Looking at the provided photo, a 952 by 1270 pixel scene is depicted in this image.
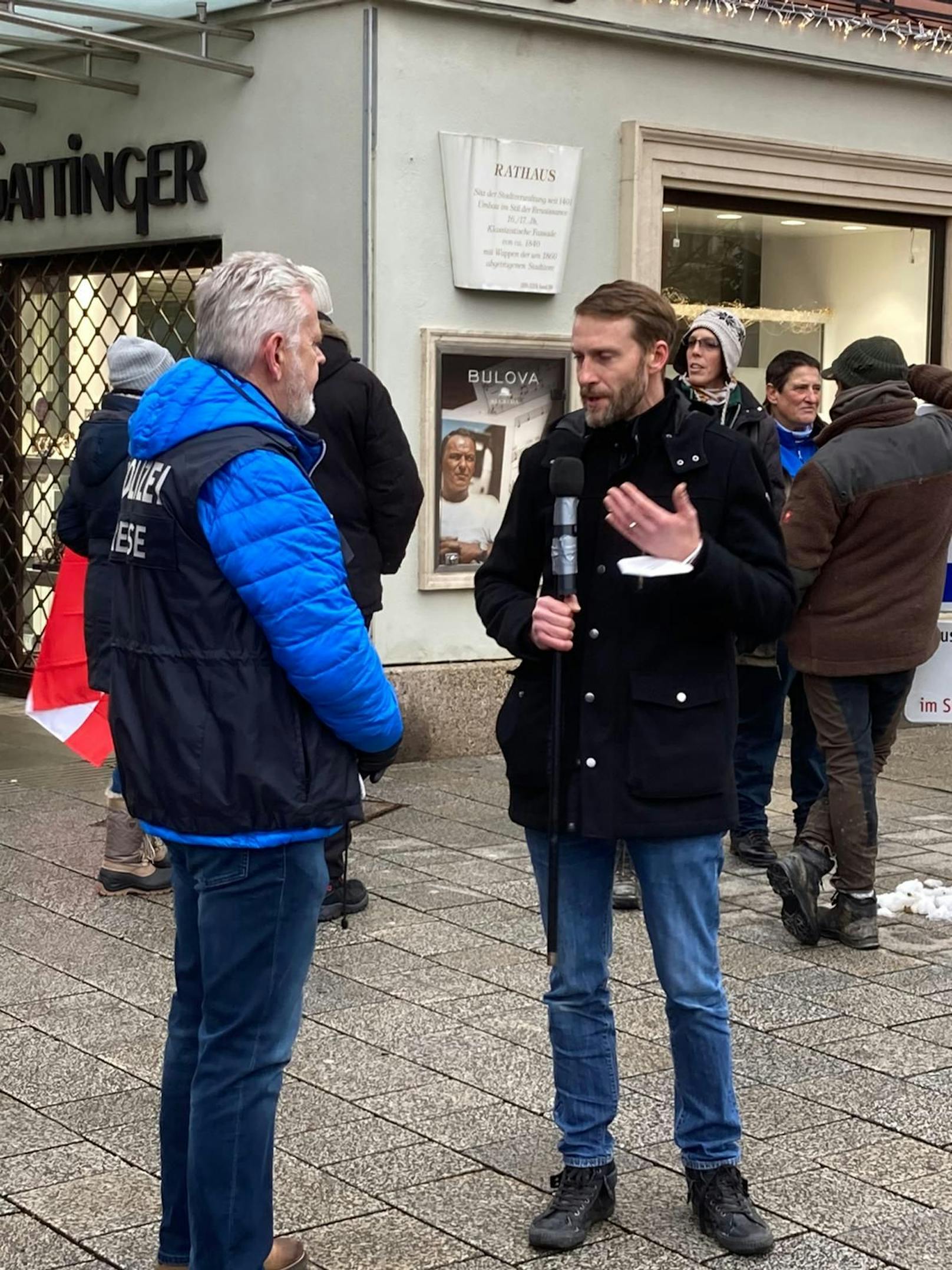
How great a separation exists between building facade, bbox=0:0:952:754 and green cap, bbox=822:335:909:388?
11.0ft

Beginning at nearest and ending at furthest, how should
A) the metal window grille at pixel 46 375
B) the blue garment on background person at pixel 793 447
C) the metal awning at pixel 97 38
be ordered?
the blue garment on background person at pixel 793 447, the metal awning at pixel 97 38, the metal window grille at pixel 46 375

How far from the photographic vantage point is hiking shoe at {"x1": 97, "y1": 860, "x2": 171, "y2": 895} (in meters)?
6.99

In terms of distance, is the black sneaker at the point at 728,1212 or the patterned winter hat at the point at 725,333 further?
the patterned winter hat at the point at 725,333

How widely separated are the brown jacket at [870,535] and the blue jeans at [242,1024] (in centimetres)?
332

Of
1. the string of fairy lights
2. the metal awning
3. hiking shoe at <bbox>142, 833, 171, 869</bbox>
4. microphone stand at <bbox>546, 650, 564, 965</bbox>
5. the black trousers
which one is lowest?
hiking shoe at <bbox>142, 833, 171, 869</bbox>

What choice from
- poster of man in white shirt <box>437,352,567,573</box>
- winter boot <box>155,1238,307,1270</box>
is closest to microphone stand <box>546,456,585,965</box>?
winter boot <box>155,1238,307,1270</box>

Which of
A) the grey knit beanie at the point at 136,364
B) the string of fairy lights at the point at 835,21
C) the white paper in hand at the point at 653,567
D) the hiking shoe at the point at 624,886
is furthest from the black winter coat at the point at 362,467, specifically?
the string of fairy lights at the point at 835,21

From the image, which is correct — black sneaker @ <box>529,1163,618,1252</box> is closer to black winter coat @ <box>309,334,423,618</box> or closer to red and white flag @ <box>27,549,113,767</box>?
black winter coat @ <box>309,334,423,618</box>

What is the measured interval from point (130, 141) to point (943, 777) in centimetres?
551

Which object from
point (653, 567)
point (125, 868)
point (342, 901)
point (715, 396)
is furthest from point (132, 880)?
point (653, 567)

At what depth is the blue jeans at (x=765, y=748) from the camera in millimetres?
7625

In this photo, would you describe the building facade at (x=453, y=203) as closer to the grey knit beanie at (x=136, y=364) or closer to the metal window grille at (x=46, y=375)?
the metal window grille at (x=46, y=375)

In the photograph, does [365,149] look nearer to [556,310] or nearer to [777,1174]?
[556,310]

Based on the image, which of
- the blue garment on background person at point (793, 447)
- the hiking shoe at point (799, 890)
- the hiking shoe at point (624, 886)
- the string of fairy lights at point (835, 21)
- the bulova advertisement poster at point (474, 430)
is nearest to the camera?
the hiking shoe at point (799, 890)
